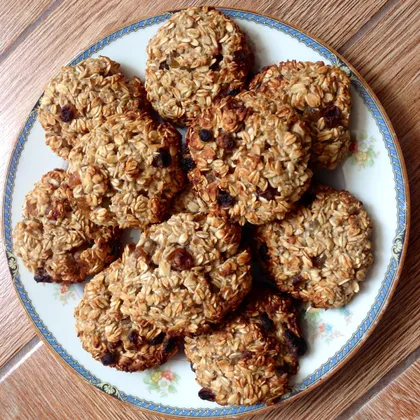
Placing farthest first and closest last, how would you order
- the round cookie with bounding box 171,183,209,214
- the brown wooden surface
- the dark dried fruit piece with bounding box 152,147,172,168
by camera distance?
1. the brown wooden surface
2. the round cookie with bounding box 171,183,209,214
3. the dark dried fruit piece with bounding box 152,147,172,168

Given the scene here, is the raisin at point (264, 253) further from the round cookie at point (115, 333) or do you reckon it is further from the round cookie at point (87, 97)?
the round cookie at point (87, 97)

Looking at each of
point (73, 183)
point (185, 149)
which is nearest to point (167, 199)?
point (185, 149)

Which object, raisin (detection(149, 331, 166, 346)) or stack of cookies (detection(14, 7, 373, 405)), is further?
raisin (detection(149, 331, 166, 346))

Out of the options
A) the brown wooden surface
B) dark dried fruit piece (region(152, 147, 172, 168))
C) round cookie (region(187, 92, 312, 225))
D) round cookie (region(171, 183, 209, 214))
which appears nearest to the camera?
round cookie (region(187, 92, 312, 225))

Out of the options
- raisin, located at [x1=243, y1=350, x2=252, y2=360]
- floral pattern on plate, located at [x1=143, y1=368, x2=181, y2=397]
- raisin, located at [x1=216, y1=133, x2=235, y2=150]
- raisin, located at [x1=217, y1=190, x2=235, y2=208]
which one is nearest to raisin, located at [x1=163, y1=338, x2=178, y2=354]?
floral pattern on plate, located at [x1=143, y1=368, x2=181, y2=397]

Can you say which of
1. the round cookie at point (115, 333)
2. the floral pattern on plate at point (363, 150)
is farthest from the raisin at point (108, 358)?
the floral pattern on plate at point (363, 150)

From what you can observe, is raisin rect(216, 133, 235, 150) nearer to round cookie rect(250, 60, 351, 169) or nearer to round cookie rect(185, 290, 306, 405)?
round cookie rect(250, 60, 351, 169)

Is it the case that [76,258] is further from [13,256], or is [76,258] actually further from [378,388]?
[378,388]

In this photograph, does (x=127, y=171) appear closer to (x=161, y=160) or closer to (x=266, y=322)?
(x=161, y=160)
